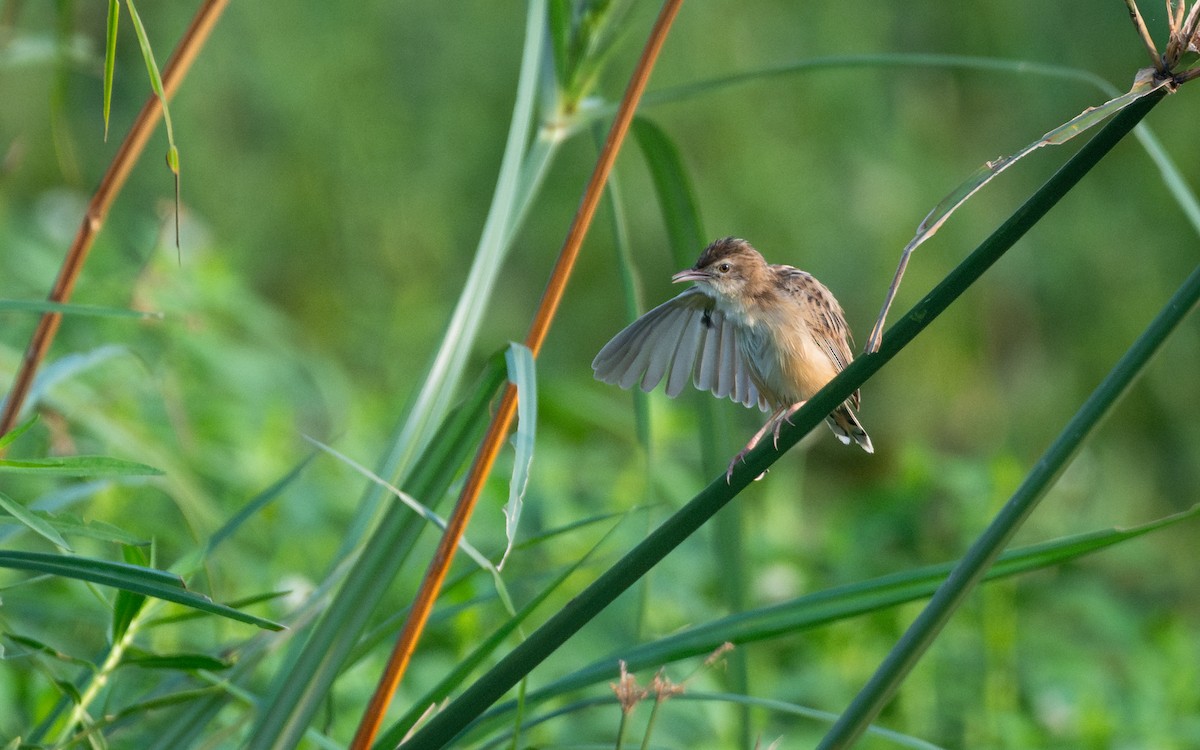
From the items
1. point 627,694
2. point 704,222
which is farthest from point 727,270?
point 704,222

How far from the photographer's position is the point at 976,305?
456 cm

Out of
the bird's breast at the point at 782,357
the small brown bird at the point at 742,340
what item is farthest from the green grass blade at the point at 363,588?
the bird's breast at the point at 782,357

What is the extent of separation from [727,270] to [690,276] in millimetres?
110

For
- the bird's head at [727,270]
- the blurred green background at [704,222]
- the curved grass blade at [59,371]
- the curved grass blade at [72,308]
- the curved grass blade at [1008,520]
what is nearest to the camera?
the curved grass blade at [1008,520]

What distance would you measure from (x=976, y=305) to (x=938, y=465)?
5.37 feet

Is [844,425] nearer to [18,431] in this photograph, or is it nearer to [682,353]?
[682,353]

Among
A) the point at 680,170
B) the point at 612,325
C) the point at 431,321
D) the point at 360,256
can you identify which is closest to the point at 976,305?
the point at 612,325

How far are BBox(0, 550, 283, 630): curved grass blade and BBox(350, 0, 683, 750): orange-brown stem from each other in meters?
0.22

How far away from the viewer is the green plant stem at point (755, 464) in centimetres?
73

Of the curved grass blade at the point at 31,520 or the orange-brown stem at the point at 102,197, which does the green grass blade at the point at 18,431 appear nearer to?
the curved grass blade at the point at 31,520

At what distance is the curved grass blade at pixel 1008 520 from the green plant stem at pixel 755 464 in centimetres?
10

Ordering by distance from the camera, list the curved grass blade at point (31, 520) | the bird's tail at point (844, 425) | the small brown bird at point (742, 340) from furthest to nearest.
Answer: the bird's tail at point (844, 425) < the small brown bird at point (742, 340) < the curved grass blade at point (31, 520)

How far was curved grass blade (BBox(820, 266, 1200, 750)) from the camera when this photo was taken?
723 mm

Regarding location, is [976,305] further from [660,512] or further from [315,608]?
[315,608]
